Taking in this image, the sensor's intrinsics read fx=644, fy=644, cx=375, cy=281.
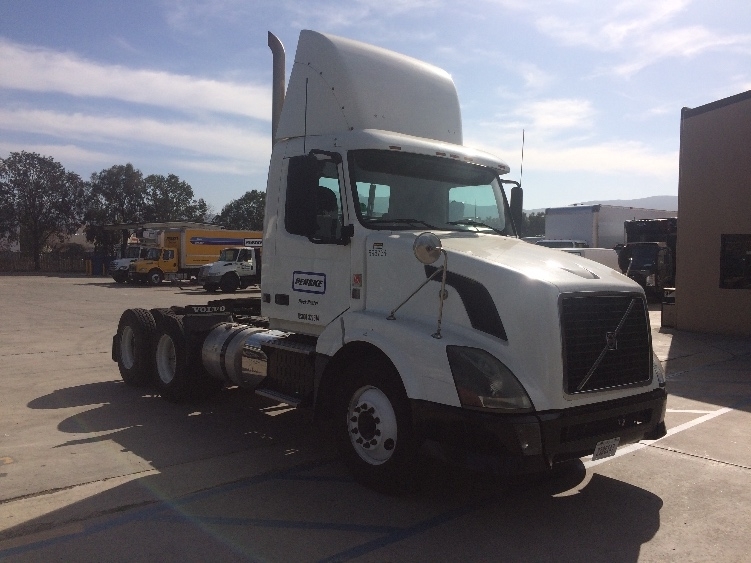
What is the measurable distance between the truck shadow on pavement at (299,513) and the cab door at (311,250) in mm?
1357

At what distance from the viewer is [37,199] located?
60.1m

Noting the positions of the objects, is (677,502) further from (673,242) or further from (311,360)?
(673,242)

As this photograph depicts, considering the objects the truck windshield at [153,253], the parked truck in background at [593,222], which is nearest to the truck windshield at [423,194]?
the parked truck in background at [593,222]

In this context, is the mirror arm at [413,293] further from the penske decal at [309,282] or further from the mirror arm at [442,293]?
the penske decal at [309,282]

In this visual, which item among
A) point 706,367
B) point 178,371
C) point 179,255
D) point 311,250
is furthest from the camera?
point 179,255

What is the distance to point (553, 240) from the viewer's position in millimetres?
29984

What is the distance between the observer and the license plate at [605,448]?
4426 millimetres

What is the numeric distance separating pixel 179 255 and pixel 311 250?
33.4 meters

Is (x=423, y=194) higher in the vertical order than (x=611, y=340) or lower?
higher

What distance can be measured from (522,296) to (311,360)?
2.18 metres

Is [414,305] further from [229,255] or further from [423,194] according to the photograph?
[229,255]

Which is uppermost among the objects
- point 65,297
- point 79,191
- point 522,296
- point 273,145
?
point 79,191

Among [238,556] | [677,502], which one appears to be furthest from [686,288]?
[238,556]

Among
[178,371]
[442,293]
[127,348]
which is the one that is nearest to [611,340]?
[442,293]
